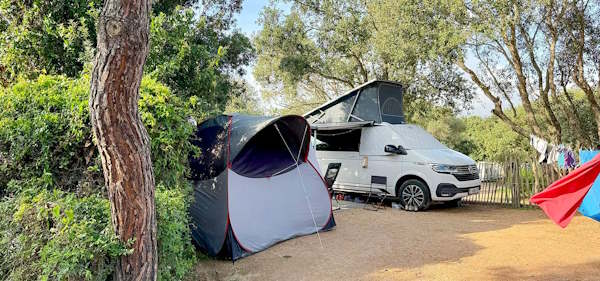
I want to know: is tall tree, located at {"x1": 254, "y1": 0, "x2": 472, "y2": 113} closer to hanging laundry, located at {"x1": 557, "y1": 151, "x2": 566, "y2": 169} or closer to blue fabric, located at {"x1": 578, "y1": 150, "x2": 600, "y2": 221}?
hanging laundry, located at {"x1": 557, "y1": 151, "x2": 566, "y2": 169}

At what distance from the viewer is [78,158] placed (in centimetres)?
374

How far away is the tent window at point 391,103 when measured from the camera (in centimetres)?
986

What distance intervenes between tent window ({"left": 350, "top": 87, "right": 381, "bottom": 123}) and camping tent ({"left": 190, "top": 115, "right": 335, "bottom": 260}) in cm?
353

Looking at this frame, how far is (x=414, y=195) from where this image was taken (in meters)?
8.78

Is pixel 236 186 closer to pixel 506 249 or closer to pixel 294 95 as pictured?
pixel 506 249

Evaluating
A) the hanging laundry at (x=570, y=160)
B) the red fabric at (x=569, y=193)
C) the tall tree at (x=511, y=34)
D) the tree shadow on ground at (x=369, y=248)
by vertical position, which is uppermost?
the tall tree at (x=511, y=34)

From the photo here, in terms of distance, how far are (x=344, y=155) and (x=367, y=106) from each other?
143 centimetres

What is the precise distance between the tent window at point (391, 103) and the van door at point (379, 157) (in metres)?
0.56

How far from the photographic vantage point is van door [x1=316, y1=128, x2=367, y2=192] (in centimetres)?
980

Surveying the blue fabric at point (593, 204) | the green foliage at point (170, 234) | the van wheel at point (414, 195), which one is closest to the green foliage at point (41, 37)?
the green foliage at point (170, 234)

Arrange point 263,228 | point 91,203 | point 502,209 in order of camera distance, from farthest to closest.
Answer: point 502,209
point 263,228
point 91,203

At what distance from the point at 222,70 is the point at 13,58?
5.87m

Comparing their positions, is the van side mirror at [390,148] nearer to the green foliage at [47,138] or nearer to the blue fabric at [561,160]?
the blue fabric at [561,160]

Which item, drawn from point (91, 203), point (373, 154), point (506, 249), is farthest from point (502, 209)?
point (91, 203)
